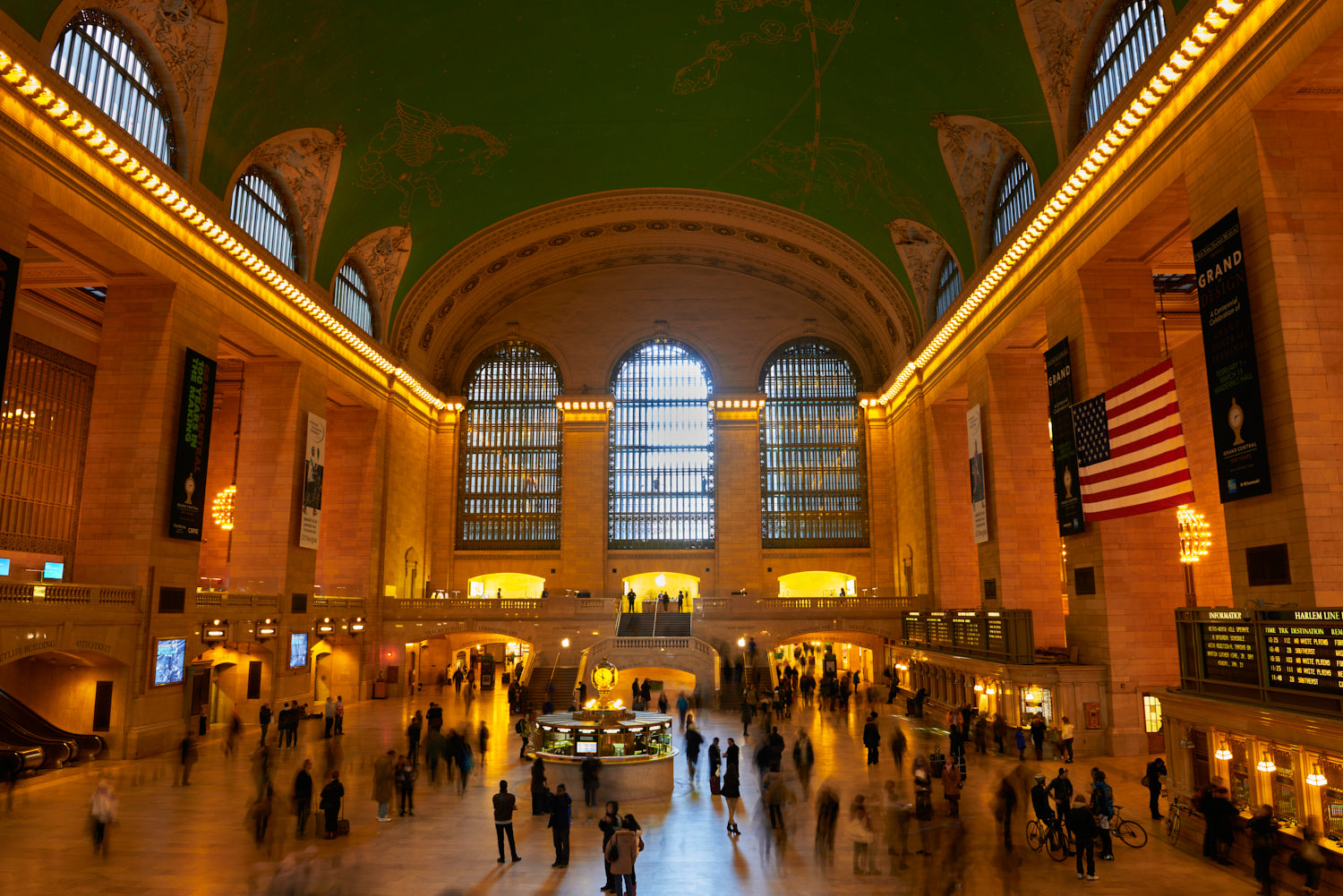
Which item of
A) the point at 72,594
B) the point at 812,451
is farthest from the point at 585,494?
the point at 72,594

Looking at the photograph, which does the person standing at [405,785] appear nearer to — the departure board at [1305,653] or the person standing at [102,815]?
the person standing at [102,815]

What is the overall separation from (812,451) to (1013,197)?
17.5 metres

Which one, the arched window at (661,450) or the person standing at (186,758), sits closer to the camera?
A: the person standing at (186,758)

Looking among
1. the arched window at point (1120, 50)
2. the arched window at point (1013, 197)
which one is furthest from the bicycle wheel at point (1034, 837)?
the arched window at point (1013, 197)

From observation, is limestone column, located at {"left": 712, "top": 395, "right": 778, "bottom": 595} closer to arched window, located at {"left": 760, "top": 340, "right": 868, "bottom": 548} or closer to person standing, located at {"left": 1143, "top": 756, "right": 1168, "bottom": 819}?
arched window, located at {"left": 760, "top": 340, "right": 868, "bottom": 548}

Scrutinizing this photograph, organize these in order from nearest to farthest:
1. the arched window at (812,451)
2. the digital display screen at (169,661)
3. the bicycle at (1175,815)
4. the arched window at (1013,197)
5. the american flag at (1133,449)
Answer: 1. the bicycle at (1175,815)
2. the american flag at (1133,449)
3. the digital display screen at (169,661)
4. the arched window at (1013,197)
5. the arched window at (812,451)

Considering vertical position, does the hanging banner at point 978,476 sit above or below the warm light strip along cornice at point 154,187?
below

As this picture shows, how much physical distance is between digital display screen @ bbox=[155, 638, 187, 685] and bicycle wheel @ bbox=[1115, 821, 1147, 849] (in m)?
17.3

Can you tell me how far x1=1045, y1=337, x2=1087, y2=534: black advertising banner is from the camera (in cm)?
1861

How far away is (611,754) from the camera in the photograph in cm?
1423

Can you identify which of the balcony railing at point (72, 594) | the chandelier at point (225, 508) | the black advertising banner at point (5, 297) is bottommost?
the balcony railing at point (72, 594)

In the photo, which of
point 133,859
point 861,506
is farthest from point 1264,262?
point 861,506

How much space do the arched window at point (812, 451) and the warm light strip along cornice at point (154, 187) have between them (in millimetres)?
17617

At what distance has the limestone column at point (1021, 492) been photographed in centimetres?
2259
